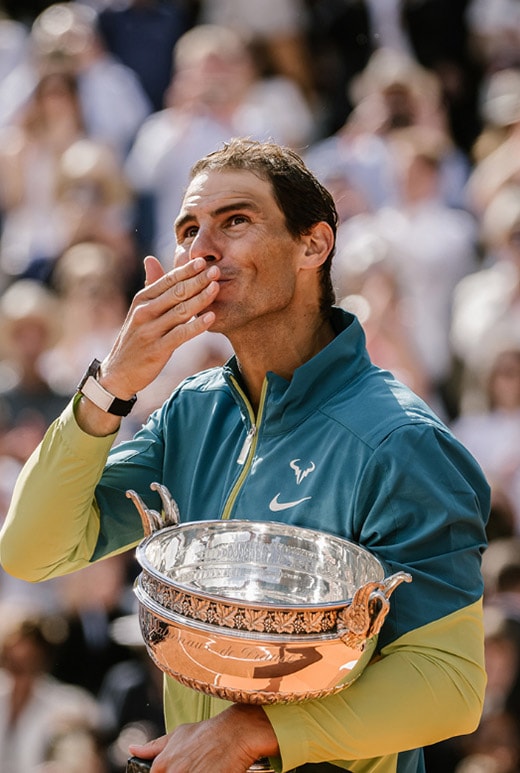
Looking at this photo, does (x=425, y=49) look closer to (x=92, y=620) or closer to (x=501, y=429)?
(x=501, y=429)

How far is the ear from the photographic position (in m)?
2.73

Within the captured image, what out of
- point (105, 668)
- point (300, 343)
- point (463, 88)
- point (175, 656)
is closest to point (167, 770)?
point (175, 656)

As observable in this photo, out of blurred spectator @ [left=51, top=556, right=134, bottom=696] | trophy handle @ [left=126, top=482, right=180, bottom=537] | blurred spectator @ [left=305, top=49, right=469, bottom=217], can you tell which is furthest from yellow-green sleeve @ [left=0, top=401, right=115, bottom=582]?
blurred spectator @ [left=305, top=49, right=469, bottom=217]

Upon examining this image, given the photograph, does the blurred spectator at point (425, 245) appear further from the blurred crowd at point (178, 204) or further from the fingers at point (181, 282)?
the fingers at point (181, 282)

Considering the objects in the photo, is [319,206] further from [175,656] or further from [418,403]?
[175,656]

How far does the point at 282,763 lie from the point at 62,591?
3.86 meters

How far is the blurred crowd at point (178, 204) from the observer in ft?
18.2

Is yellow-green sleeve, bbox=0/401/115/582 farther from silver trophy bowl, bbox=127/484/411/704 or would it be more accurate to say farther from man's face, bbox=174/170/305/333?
man's face, bbox=174/170/305/333

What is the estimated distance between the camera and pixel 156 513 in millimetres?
2451

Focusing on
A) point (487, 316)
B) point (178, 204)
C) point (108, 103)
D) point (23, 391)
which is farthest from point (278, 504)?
point (108, 103)

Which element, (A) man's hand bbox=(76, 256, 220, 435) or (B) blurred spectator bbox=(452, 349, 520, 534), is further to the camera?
(B) blurred spectator bbox=(452, 349, 520, 534)

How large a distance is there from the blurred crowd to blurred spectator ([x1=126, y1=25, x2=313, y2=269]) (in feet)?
0.05

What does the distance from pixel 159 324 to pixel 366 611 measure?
0.66m

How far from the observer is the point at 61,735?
539 cm
